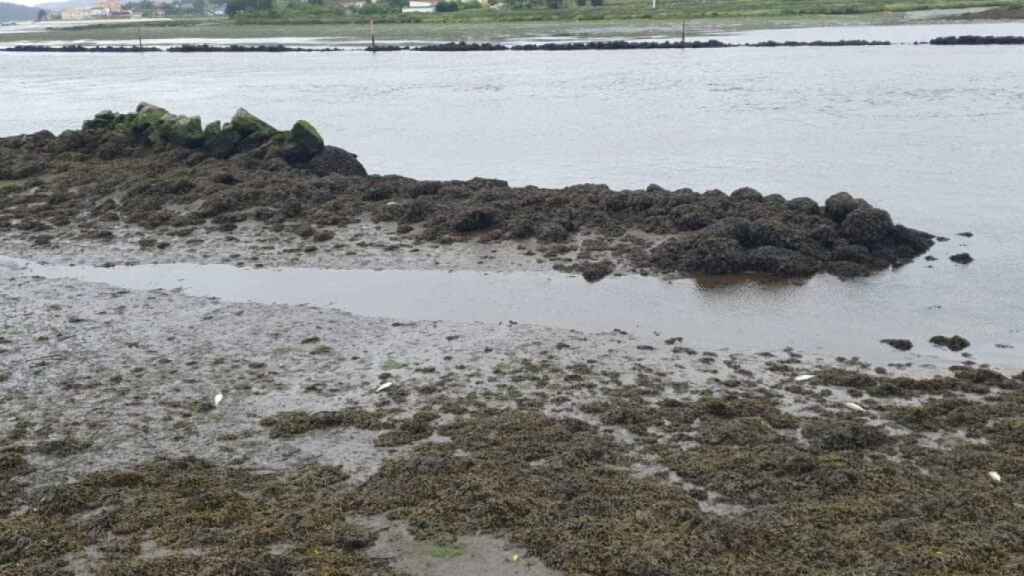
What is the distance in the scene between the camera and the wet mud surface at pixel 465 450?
633 centimetres

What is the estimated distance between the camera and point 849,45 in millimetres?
54625

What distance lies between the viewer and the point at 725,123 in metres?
26.9

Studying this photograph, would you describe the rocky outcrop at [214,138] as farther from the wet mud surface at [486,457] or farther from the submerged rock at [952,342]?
the submerged rock at [952,342]

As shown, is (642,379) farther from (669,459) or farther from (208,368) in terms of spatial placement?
(208,368)

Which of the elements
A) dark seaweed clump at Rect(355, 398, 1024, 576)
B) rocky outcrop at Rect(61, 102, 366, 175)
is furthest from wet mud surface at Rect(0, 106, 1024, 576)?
rocky outcrop at Rect(61, 102, 366, 175)

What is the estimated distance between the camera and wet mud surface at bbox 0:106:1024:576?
6.33 metres

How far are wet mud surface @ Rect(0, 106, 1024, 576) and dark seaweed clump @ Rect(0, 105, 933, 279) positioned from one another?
2.84 feet

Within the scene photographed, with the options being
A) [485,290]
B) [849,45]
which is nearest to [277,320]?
[485,290]

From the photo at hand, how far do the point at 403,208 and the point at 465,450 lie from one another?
8.56 meters

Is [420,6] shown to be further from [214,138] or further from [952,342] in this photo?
[952,342]

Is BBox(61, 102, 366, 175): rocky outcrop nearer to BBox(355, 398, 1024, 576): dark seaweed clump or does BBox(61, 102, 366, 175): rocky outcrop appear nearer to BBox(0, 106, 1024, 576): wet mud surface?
BBox(0, 106, 1024, 576): wet mud surface

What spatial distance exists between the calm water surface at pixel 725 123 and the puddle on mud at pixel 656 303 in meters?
0.08

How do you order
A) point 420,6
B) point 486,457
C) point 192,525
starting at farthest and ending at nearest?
point 420,6 < point 486,457 < point 192,525

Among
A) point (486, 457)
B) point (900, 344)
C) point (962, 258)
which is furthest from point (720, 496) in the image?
point (962, 258)
